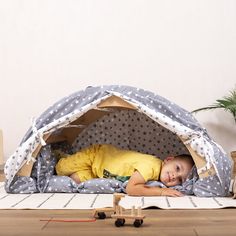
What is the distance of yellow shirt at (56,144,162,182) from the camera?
2723 millimetres

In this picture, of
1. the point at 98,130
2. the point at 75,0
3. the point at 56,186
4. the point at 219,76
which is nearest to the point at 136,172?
the point at 56,186

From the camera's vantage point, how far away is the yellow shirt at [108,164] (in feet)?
8.93

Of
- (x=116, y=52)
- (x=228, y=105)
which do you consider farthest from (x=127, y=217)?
(x=116, y=52)

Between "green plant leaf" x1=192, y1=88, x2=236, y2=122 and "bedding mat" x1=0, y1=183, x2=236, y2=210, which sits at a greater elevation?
"green plant leaf" x1=192, y1=88, x2=236, y2=122

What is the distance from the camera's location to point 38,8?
387 cm

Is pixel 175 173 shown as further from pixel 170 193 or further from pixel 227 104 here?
pixel 227 104

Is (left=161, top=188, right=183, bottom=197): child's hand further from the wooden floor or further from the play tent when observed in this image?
the wooden floor

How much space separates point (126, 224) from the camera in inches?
70.0

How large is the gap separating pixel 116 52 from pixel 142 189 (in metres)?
1.52

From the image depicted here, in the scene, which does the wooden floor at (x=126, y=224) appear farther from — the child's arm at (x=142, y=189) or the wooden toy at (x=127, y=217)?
the child's arm at (x=142, y=189)

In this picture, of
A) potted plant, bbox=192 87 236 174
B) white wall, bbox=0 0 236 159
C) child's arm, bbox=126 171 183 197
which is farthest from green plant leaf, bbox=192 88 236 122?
child's arm, bbox=126 171 183 197

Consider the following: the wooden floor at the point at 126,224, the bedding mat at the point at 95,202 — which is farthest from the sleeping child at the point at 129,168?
the wooden floor at the point at 126,224

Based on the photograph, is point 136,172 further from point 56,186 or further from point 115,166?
point 56,186

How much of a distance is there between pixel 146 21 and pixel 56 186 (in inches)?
64.9
